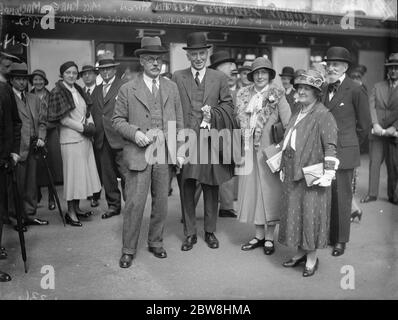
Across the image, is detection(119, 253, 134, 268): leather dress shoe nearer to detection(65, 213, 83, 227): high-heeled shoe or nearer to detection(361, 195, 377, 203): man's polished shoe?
detection(65, 213, 83, 227): high-heeled shoe

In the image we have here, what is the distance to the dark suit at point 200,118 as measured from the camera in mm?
4461

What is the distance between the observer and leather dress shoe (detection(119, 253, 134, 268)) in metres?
4.17

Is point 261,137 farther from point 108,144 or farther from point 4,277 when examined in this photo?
point 4,277

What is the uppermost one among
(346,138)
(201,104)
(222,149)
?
(201,104)

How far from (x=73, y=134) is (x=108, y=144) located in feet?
2.25

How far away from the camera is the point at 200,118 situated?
4.49 metres

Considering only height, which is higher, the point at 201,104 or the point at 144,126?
the point at 201,104

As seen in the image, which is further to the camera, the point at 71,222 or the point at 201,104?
the point at 71,222

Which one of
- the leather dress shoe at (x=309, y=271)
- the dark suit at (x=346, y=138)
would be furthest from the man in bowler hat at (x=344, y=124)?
the leather dress shoe at (x=309, y=271)

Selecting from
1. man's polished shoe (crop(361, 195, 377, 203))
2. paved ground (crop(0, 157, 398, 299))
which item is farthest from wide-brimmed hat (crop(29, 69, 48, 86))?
man's polished shoe (crop(361, 195, 377, 203))

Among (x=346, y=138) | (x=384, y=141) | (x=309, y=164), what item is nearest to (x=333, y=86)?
(x=346, y=138)

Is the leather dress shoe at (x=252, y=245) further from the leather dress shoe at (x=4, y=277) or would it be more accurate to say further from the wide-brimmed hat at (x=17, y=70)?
the wide-brimmed hat at (x=17, y=70)
